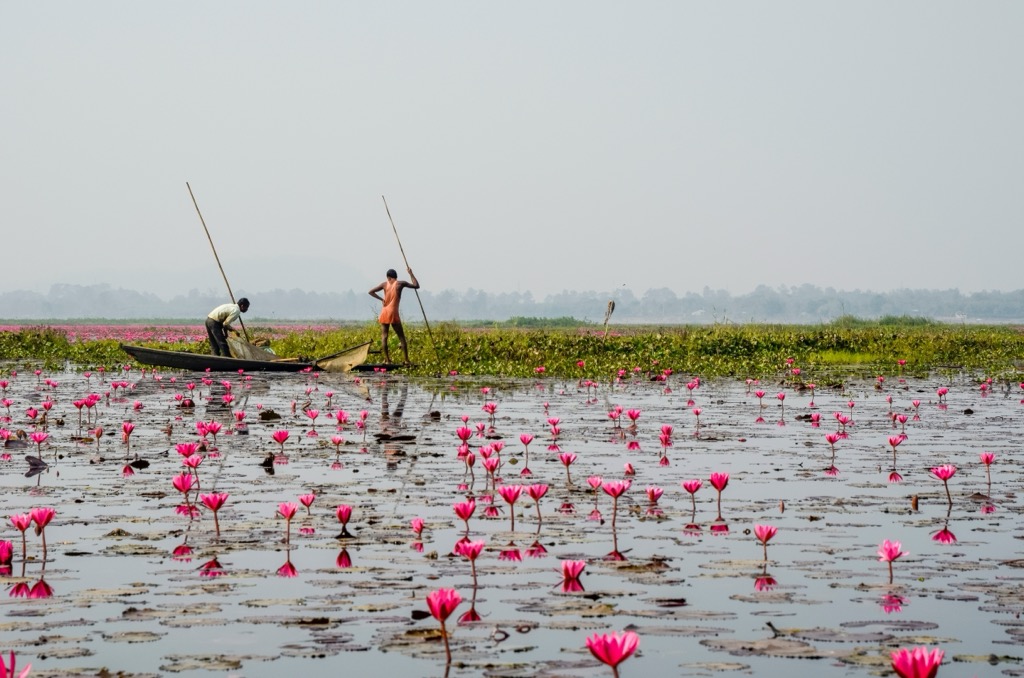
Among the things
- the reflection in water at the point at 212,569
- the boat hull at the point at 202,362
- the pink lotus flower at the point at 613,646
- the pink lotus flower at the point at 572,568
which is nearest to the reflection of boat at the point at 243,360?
the boat hull at the point at 202,362

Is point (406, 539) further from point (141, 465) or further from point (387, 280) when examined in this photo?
point (387, 280)

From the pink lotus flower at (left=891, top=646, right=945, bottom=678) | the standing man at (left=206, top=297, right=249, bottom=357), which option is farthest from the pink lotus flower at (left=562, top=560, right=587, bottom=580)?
the standing man at (left=206, top=297, right=249, bottom=357)

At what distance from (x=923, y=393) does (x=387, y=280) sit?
1067 cm

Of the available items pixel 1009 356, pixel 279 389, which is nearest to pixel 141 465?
pixel 279 389

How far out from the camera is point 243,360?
22719 mm

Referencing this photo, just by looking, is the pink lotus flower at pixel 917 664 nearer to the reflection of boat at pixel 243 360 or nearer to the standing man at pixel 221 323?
the reflection of boat at pixel 243 360

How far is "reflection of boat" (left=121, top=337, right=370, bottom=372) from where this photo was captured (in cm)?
2275

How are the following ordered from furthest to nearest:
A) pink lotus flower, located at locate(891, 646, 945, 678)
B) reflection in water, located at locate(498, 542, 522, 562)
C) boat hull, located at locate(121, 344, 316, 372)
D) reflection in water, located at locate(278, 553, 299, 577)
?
boat hull, located at locate(121, 344, 316, 372)
reflection in water, located at locate(498, 542, 522, 562)
reflection in water, located at locate(278, 553, 299, 577)
pink lotus flower, located at locate(891, 646, 945, 678)

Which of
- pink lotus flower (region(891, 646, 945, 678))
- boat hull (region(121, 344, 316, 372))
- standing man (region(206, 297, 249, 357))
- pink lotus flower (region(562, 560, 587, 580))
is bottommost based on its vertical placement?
pink lotus flower (region(562, 560, 587, 580))

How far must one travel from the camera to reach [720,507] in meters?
7.91

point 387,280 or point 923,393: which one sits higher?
point 387,280

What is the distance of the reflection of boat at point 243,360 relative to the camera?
74.6ft

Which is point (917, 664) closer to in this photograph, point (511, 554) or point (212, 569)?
point (511, 554)

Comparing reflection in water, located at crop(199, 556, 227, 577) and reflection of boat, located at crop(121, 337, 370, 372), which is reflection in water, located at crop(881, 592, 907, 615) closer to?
reflection in water, located at crop(199, 556, 227, 577)
